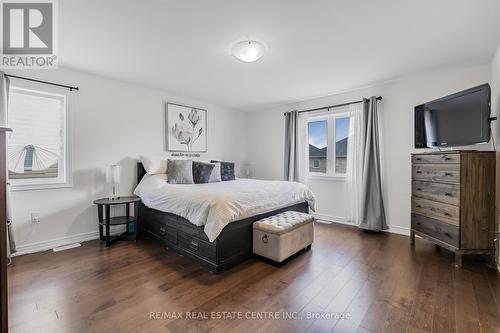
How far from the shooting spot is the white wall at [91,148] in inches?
109

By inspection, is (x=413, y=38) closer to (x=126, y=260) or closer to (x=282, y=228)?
(x=282, y=228)

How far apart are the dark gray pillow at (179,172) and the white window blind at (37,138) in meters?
1.35

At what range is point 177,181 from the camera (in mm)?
3408

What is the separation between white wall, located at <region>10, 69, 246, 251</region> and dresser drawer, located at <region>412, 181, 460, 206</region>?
158 inches

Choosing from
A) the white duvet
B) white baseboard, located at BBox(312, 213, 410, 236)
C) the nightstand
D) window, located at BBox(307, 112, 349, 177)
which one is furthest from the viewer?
window, located at BBox(307, 112, 349, 177)

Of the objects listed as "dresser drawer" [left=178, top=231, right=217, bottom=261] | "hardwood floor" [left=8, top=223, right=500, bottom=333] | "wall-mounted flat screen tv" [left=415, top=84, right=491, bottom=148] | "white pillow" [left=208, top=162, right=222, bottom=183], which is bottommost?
"hardwood floor" [left=8, top=223, right=500, bottom=333]

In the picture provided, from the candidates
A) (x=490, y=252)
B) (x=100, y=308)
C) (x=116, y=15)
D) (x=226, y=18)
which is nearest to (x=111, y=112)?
(x=116, y=15)

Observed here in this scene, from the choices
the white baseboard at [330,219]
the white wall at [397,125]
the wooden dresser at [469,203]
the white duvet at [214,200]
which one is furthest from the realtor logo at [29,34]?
the white baseboard at [330,219]

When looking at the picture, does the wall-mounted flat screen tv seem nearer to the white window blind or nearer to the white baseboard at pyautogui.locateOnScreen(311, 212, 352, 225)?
the white baseboard at pyautogui.locateOnScreen(311, 212, 352, 225)

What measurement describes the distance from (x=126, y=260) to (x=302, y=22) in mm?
3072

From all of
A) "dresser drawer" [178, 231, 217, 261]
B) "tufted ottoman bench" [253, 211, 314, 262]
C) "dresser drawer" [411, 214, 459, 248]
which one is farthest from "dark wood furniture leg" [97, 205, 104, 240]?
"dresser drawer" [411, 214, 459, 248]

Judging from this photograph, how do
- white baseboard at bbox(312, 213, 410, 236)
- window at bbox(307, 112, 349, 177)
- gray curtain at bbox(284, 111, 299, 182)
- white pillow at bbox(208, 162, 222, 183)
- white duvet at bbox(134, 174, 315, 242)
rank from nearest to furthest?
white duvet at bbox(134, 174, 315, 242)
white baseboard at bbox(312, 213, 410, 236)
white pillow at bbox(208, 162, 222, 183)
window at bbox(307, 112, 349, 177)
gray curtain at bbox(284, 111, 299, 182)

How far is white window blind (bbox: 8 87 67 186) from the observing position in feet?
8.85

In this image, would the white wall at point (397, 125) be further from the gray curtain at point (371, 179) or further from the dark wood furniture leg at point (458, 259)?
the dark wood furniture leg at point (458, 259)
